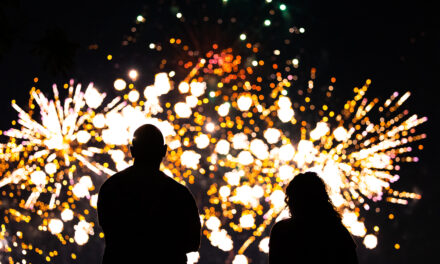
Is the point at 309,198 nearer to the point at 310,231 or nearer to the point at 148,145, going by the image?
the point at 310,231

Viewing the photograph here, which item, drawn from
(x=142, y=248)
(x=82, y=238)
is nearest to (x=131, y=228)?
(x=142, y=248)

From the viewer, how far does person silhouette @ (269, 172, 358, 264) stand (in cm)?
357

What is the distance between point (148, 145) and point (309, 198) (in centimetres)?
119

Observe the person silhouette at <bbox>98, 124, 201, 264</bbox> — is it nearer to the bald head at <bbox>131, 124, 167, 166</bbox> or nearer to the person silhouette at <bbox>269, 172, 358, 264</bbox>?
the bald head at <bbox>131, 124, 167, 166</bbox>

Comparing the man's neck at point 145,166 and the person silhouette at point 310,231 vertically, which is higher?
the man's neck at point 145,166

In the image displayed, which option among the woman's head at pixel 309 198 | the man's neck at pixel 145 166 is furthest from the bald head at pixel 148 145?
the woman's head at pixel 309 198

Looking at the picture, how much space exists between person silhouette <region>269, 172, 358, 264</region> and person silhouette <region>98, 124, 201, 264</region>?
0.77 m

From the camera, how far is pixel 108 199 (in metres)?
3.25

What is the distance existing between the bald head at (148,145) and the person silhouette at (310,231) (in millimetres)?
1031

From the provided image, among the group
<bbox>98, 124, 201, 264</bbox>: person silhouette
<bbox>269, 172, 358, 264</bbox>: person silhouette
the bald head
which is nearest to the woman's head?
<bbox>269, 172, 358, 264</bbox>: person silhouette

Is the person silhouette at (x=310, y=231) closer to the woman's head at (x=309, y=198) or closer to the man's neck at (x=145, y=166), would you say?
the woman's head at (x=309, y=198)

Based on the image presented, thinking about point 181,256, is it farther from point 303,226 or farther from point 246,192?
point 246,192

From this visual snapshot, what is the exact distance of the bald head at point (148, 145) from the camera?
333cm

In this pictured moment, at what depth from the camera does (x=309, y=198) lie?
12.1 feet
